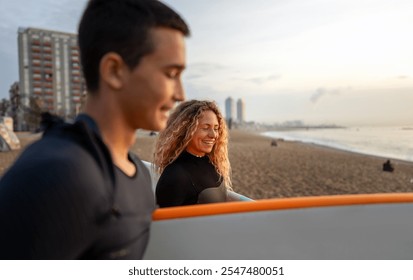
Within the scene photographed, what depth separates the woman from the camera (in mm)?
2070

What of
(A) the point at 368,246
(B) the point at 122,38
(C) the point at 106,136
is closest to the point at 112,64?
(B) the point at 122,38

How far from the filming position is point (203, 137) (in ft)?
7.57

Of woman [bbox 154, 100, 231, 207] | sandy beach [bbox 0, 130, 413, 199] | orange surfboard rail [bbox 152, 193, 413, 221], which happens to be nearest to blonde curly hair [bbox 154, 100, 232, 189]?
woman [bbox 154, 100, 231, 207]

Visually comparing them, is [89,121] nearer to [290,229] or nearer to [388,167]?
[290,229]

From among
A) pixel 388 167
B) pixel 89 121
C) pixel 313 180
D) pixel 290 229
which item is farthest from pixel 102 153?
pixel 388 167

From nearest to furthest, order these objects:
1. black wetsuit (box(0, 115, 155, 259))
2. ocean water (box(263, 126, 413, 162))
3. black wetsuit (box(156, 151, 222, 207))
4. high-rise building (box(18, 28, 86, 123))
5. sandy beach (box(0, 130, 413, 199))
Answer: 1. black wetsuit (box(0, 115, 155, 259))
2. black wetsuit (box(156, 151, 222, 207))
3. sandy beach (box(0, 130, 413, 199))
4. ocean water (box(263, 126, 413, 162))
5. high-rise building (box(18, 28, 86, 123))

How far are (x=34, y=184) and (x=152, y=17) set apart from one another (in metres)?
0.49

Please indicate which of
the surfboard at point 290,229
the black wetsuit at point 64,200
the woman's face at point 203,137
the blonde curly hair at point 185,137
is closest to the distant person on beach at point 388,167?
the blonde curly hair at point 185,137

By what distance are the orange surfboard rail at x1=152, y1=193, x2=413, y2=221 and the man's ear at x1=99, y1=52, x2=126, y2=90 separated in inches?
25.0

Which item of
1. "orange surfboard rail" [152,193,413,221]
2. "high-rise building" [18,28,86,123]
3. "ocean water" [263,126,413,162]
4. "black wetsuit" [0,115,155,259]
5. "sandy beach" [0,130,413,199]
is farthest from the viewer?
"high-rise building" [18,28,86,123]

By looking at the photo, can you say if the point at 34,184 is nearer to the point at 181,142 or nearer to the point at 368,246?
the point at 368,246

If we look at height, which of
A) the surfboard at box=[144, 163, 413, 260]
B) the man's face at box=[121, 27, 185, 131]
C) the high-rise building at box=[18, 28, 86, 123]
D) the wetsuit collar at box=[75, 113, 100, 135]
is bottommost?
the surfboard at box=[144, 163, 413, 260]

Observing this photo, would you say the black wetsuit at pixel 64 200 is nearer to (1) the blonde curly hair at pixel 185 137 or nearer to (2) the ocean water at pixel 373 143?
(1) the blonde curly hair at pixel 185 137

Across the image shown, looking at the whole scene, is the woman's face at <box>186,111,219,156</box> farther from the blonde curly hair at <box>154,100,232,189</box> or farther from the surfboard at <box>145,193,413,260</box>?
the surfboard at <box>145,193,413,260</box>
